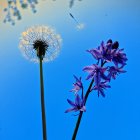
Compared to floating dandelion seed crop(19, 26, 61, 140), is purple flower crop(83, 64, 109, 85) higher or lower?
lower

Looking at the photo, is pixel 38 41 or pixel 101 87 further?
pixel 38 41

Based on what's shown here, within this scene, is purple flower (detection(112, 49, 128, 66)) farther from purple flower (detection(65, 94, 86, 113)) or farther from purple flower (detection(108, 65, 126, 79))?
purple flower (detection(65, 94, 86, 113))

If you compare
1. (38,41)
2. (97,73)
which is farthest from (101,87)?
(38,41)

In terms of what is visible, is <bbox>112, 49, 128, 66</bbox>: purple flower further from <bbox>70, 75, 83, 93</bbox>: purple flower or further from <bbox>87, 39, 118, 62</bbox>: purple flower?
<bbox>70, 75, 83, 93</bbox>: purple flower

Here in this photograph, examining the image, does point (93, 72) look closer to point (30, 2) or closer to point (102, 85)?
point (102, 85)

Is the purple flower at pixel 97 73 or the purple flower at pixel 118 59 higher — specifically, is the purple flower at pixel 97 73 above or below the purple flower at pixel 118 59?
below

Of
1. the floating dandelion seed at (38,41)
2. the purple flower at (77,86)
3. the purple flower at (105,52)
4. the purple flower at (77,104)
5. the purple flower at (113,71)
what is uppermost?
the floating dandelion seed at (38,41)

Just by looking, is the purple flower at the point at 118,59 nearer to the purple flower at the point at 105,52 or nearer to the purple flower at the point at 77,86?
the purple flower at the point at 105,52

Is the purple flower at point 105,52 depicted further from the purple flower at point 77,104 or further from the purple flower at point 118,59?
the purple flower at point 77,104

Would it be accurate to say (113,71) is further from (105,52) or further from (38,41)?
(38,41)

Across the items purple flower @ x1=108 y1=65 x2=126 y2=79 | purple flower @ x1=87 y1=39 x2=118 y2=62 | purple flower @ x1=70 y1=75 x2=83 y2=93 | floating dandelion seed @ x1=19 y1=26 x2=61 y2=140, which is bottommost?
purple flower @ x1=108 y1=65 x2=126 y2=79

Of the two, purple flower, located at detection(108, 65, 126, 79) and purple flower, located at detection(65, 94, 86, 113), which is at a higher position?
purple flower, located at detection(108, 65, 126, 79)

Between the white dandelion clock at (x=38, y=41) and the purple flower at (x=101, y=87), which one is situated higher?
the white dandelion clock at (x=38, y=41)
